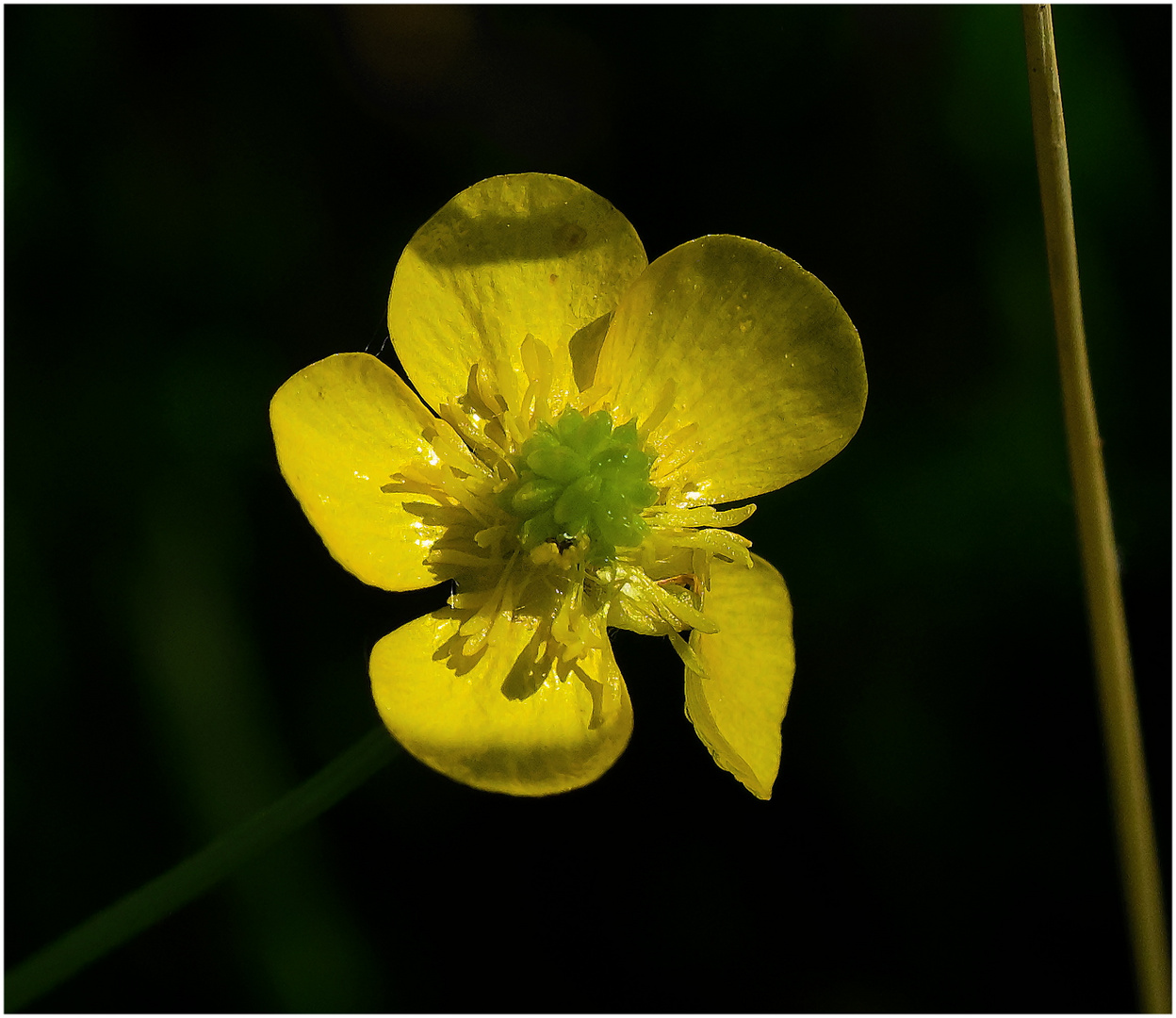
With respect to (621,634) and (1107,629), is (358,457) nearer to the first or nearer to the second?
(621,634)

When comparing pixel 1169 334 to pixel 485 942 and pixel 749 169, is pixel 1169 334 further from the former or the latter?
pixel 485 942

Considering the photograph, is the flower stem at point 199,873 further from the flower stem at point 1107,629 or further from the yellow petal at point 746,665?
the flower stem at point 1107,629

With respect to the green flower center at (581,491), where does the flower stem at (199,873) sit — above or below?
below

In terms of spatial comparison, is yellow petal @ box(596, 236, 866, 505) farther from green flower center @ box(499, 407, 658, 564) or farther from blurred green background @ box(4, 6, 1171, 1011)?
blurred green background @ box(4, 6, 1171, 1011)

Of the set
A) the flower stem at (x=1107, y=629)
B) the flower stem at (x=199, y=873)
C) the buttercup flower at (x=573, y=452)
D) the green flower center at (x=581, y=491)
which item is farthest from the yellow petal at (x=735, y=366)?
the flower stem at (x=199, y=873)

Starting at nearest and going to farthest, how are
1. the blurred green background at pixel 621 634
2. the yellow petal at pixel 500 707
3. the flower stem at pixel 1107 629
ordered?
the yellow petal at pixel 500 707
the flower stem at pixel 1107 629
the blurred green background at pixel 621 634

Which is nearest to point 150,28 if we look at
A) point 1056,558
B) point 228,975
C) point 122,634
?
point 122,634

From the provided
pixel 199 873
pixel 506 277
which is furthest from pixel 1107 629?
pixel 199 873
